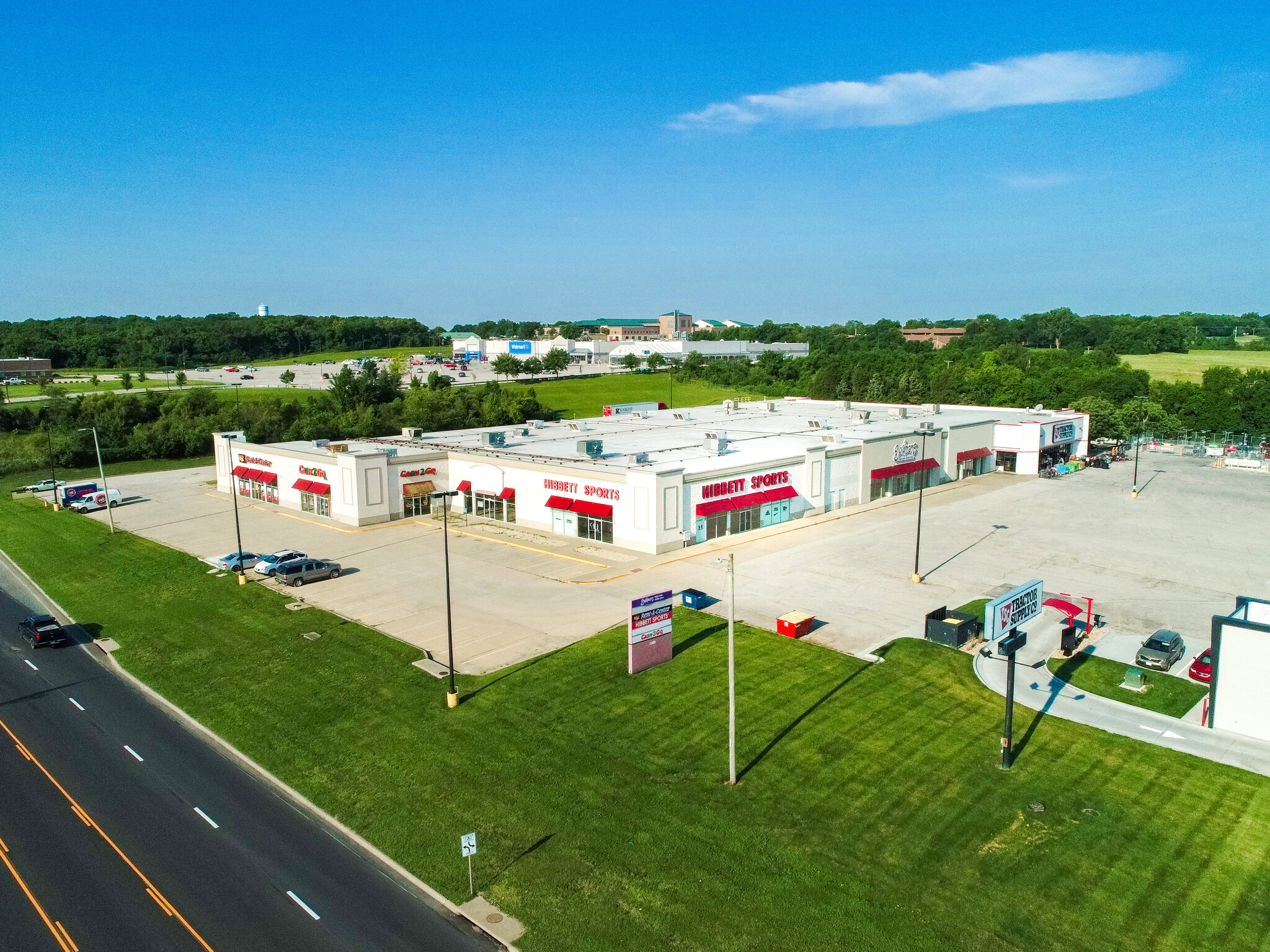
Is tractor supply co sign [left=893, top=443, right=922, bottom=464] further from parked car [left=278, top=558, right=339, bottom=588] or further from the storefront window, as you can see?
parked car [left=278, top=558, right=339, bottom=588]

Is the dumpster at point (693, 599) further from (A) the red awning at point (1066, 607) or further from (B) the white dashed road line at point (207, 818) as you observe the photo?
(B) the white dashed road line at point (207, 818)

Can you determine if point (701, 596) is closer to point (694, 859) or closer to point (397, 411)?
point (694, 859)

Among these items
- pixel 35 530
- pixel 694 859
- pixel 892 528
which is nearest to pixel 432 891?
pixel 694 859

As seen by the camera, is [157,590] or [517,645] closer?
[517,645]

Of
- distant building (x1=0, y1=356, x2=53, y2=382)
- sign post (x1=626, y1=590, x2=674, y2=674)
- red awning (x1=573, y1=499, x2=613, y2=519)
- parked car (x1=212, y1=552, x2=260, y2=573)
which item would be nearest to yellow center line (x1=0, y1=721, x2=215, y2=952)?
sign post (x1=626, y1=590, x2=674, y2=674)

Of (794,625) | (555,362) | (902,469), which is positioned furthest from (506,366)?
(794,625)

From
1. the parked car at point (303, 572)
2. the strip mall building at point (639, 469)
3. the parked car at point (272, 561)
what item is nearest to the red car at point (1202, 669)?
the strip mall building at point (639, 469)
